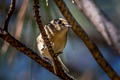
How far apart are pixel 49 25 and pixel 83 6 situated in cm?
60

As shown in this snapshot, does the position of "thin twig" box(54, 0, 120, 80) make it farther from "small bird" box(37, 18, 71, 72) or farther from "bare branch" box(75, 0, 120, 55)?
"small bird" box(37, 18, 71, 72)

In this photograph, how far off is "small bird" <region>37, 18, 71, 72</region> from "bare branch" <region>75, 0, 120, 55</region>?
0.43 m

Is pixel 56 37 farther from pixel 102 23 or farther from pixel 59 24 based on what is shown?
pixel 102 23

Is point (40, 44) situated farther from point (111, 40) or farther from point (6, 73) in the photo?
point (6, 73)

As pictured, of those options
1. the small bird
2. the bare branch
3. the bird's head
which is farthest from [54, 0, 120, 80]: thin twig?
the bird's head

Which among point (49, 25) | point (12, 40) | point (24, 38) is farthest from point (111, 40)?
point (24, 38)

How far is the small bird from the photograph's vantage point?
3.37 feet

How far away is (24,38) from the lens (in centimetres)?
167

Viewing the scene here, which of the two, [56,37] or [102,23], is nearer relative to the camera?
[102,23]

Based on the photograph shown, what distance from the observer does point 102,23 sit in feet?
1.79

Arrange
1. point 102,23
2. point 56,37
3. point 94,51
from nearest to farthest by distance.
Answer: point 94,51, point 102,23, point 56,37

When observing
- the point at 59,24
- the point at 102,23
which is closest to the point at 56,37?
the point at 59,24

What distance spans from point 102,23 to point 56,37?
539 mm

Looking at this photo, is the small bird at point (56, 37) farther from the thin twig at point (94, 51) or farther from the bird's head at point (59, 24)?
the thin twig at point (94, 51)
